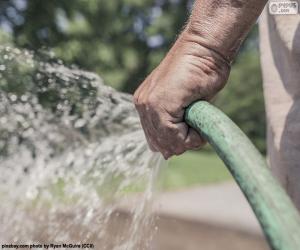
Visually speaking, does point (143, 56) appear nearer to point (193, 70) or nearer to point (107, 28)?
point (107, 28)

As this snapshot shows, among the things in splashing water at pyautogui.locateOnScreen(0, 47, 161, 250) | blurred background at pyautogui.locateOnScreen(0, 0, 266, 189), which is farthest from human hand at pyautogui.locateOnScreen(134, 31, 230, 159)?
blurred background at pyautogui.locateOnScreen(0, 0, 266, 189)

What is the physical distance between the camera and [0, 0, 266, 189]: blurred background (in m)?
12.0

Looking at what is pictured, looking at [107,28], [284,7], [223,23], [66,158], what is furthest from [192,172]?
[223,23]

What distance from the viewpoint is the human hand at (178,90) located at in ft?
5.53

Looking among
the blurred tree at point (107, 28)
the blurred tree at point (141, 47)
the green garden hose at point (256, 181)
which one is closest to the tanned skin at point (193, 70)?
the green garden hose at point (256, 181)

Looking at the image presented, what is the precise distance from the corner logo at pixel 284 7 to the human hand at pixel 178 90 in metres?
0.44

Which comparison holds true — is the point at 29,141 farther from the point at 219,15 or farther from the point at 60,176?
the point at 219,15

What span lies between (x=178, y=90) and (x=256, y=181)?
1.37 feet

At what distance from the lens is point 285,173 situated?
85.4 inches

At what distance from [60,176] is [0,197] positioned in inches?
10.5

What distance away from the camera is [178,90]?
5.49 ft

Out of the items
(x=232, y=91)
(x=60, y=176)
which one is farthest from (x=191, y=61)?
(x=232, y=91)

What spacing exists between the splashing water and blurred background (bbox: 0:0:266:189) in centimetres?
627

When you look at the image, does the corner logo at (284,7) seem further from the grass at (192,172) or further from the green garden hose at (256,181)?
the grass at (192,172)
